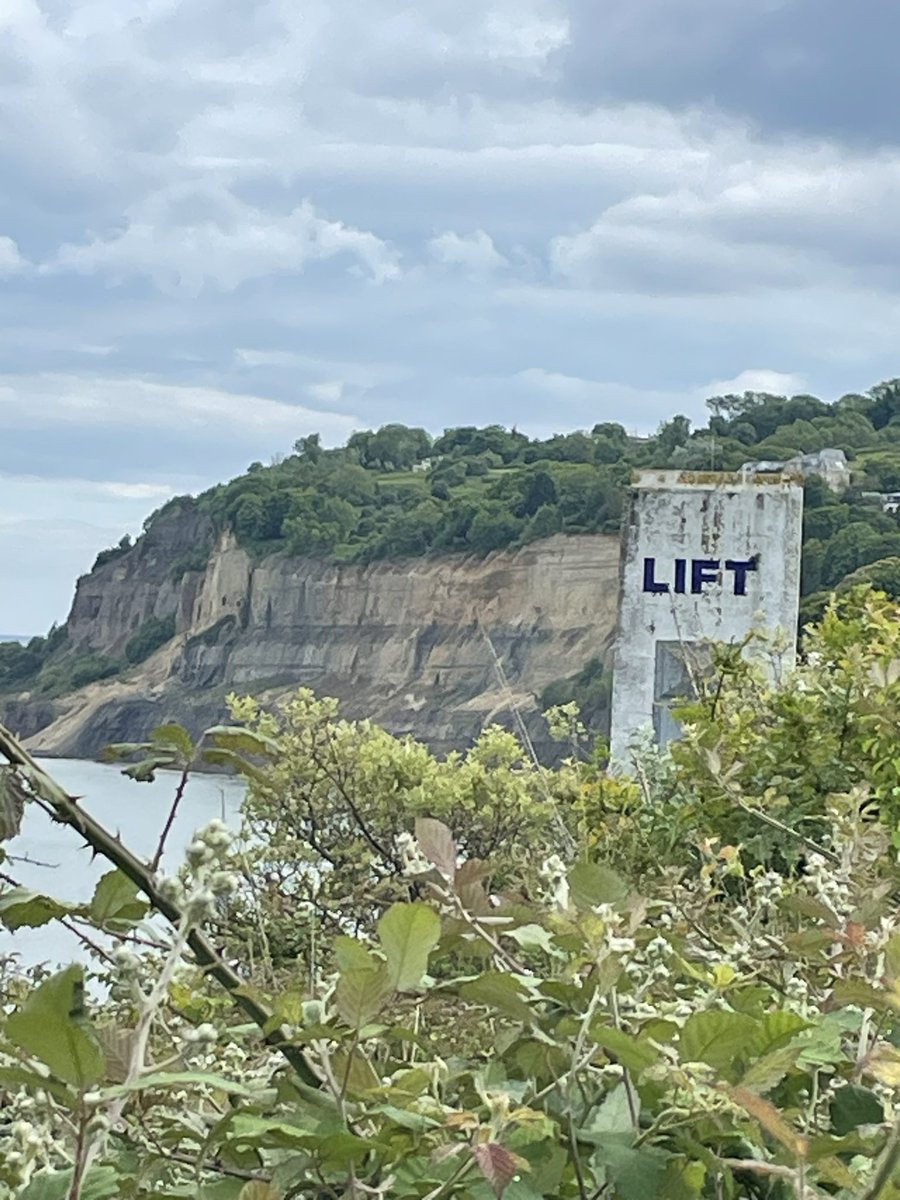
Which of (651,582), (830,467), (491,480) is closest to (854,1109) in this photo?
(651,582)

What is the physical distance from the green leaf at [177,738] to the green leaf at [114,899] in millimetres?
92

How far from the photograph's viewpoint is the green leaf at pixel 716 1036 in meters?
0.91

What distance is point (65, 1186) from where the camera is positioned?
874 millimetres

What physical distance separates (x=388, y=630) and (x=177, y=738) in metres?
55.1

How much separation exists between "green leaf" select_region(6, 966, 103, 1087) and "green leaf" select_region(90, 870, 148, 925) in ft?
0.67

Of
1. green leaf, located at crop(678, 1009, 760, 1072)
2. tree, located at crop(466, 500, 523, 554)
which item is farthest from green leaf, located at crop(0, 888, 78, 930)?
tree, located at crop(466, 500, 523, 554)

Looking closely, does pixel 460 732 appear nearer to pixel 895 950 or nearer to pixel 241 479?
pixel 241 479

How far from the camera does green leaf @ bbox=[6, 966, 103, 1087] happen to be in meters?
0.78

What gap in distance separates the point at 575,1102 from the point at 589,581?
5171 centimetres

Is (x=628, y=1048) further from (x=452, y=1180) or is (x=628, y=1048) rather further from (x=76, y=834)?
(x=76, y=834)

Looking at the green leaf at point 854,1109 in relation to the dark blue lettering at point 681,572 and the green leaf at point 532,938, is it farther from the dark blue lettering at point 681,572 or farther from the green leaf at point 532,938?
the dark blue lettering at point 681,572

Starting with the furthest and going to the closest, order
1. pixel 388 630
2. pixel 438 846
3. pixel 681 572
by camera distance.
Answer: pixel 388 630, pixel 681 572, pixel 438 846

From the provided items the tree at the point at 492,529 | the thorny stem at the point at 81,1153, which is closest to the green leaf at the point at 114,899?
the thorny stem at the point at 81,1153

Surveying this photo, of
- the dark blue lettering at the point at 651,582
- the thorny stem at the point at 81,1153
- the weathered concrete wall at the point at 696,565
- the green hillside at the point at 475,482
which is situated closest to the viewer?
the thorny stem at the point at 81,1153
